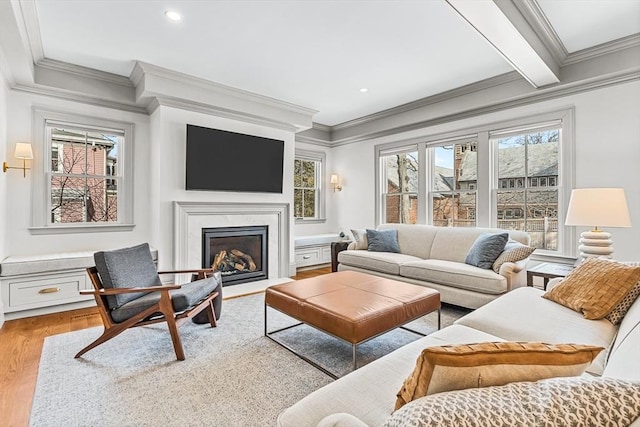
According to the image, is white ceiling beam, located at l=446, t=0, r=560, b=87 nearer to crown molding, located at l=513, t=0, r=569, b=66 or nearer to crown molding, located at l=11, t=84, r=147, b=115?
crown molding, located at l=513, t=0, r=569, b=66

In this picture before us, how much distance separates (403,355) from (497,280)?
2.09m

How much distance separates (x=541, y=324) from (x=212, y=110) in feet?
13.6

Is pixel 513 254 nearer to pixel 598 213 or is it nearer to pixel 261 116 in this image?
pixel 598 213

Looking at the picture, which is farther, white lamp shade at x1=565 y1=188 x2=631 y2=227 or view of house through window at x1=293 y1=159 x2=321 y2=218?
view of house through window at x1=293 y1=159 x2=321 y2=218

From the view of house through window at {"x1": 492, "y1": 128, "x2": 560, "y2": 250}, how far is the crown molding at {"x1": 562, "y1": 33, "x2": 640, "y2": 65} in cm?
79

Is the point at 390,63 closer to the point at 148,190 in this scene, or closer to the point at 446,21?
the point at 446,21

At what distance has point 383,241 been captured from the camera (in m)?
4.59

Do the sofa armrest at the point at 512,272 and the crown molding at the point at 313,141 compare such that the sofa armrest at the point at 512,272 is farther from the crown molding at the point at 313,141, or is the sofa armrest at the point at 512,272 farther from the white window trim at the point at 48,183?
the white window trim at the point at 48,183

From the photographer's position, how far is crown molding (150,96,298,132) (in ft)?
12.7

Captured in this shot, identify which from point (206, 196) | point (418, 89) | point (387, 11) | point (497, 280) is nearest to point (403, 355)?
point (497, 280)

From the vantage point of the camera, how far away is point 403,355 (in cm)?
142

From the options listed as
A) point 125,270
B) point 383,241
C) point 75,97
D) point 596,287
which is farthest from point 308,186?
point 596,287

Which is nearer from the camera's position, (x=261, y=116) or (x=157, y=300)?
(x=157, y=300)

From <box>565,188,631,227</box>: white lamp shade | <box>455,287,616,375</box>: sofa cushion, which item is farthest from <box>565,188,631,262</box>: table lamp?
<box>455,287,616,375</box>: sofa cushion
